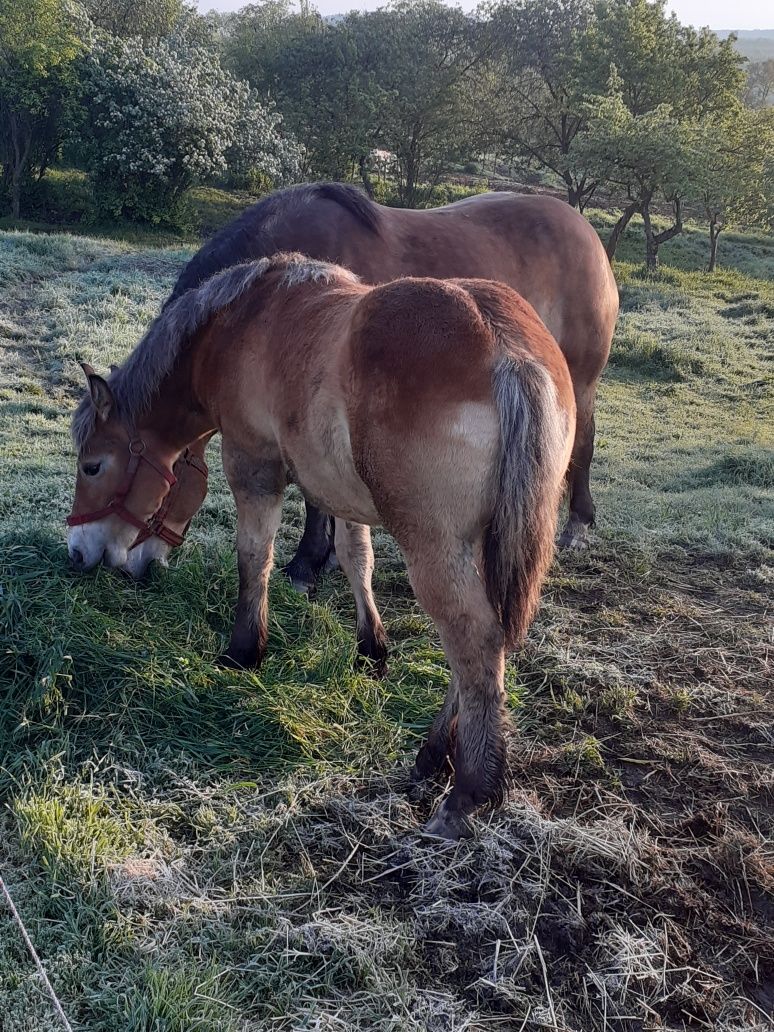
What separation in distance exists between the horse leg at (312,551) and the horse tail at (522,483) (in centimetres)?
225

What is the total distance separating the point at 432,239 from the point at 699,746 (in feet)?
11.0

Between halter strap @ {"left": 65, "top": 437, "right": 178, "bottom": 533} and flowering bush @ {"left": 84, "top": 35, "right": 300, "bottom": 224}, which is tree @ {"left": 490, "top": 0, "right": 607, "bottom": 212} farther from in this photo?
halter strap @ {"left": 65, "top": 437, "right": 178, "bottom": 533}

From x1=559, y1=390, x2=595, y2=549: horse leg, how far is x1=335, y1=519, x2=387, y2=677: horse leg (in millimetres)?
2217

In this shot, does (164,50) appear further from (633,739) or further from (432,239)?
(633,739)

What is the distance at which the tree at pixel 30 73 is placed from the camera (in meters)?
21.5

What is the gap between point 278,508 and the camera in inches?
131

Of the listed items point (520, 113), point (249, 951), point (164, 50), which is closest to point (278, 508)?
point (249, 951)

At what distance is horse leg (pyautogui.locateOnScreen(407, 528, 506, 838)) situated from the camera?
2383mm

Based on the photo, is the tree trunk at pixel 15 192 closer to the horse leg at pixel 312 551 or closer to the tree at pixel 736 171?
the tree at pixel 736 171

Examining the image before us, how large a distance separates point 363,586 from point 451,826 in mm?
1371

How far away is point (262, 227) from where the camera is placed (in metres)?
4.21

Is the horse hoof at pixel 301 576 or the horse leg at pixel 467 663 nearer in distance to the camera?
the horse leg at pixel 467 663

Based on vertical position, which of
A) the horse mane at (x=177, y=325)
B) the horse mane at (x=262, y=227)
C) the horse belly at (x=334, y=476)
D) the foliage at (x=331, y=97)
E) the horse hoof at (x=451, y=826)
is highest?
the foliage at (x=331, y=97)


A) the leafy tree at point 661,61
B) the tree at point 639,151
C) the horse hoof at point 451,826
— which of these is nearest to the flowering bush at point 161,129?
the tree at point 639,151
